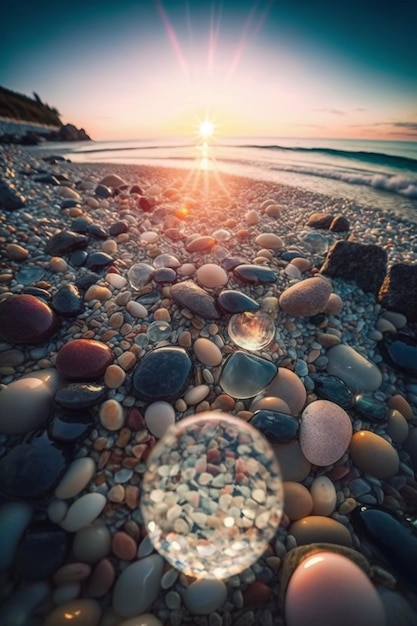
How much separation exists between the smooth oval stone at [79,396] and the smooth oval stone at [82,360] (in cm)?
9

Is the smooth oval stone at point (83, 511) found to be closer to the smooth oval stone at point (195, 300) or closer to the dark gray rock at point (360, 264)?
the smooth oval stone at point (195, 300)

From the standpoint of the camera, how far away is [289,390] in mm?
1954

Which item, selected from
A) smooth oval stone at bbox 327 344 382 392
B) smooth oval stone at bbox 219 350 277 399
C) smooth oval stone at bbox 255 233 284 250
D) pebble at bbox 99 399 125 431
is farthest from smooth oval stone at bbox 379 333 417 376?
pebble at bbox 99 399 125 431

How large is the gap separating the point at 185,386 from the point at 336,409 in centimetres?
104

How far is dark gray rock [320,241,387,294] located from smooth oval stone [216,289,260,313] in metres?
1.20

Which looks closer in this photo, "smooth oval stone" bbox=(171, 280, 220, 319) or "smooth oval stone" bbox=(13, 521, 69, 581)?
"smooth oval stone" bbox=(13, 521, 69, 581)

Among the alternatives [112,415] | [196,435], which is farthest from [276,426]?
[112,415]

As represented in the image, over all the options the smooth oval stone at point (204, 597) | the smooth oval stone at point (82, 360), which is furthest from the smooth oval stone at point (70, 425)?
the smooth oval stone at point (204, 597)

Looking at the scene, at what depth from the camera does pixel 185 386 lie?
1912 mm

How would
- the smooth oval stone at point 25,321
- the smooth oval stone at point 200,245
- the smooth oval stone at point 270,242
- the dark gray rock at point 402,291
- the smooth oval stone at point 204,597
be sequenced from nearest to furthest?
the smooth oval stone at point 204,597 → the smooth oval stone at point 25,321 → the dark gray rock at point 402,291 → the smooth oval stone at point 200,245 → the smooth oval stone at point 270,242

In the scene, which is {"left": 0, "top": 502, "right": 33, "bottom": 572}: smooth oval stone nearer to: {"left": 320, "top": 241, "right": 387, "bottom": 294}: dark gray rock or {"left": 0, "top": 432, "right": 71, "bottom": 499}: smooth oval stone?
{"left": 0, "top": 432, "right": 71, "bottom": 499}: smooth oval stone

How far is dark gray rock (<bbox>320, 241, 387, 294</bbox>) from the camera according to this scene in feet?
9.61

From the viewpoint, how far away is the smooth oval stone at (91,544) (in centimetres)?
135

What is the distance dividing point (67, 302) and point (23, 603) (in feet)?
6.06
